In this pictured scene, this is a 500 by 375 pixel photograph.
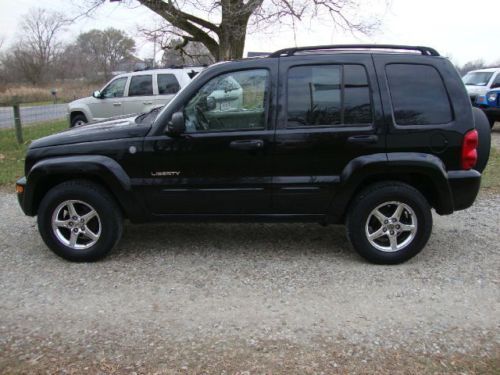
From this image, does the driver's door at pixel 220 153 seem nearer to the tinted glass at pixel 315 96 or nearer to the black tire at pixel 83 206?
the tinted glass at pixel 315 96

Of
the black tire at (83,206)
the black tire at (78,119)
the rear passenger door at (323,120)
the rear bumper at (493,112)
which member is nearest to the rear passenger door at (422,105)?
the rear passenger door at (323,120)

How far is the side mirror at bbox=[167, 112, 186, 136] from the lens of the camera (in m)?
3.93

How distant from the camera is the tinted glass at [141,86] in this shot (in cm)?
1187

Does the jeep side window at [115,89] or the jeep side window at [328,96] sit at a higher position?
the jeep side window at [115,89]

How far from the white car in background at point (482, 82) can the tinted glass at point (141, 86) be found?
32.7 ft

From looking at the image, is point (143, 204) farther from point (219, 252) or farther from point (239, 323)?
point (239, 323)

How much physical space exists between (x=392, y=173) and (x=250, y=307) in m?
1.74

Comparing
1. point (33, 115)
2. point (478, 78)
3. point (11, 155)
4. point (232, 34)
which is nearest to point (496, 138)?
point (478, 78)

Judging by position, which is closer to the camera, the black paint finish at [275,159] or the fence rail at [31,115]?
the black paint finish at [275,159]

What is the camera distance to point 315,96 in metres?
4.04

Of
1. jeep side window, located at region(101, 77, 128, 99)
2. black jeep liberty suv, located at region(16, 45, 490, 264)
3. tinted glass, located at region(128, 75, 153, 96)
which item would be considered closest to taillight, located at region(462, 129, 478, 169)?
black jeep liberty suv, located at region(16, 45, 490, 264)

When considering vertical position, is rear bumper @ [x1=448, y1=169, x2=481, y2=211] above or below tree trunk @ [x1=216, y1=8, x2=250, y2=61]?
below

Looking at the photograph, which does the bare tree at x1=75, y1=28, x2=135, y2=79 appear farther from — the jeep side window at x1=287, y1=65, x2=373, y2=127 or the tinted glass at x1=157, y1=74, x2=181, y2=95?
the jeep side window at x1=287, y1=65, x2=373, y2=127

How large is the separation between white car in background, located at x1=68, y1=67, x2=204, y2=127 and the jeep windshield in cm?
966
